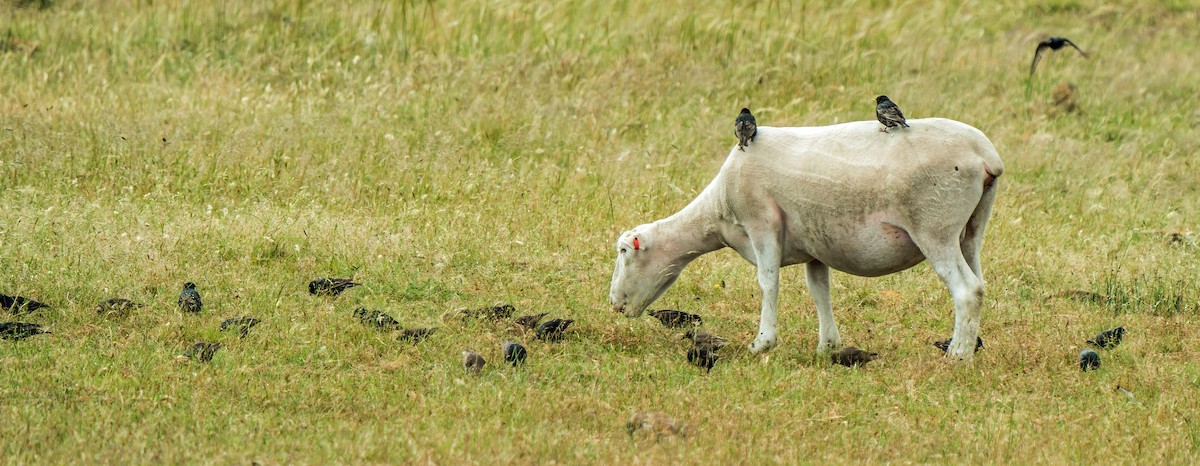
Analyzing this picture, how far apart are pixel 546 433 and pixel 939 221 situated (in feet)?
8.99

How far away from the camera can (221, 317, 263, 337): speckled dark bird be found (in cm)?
854

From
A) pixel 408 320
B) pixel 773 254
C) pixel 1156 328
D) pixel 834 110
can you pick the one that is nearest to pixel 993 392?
pixel 773 254

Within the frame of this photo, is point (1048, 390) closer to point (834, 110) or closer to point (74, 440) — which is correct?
point (74, 440)

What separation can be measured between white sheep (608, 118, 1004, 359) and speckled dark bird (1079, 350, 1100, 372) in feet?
2.43

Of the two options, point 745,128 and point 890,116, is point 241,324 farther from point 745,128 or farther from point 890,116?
point 890,116

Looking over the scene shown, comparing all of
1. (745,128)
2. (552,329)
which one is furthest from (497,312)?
(745,128)

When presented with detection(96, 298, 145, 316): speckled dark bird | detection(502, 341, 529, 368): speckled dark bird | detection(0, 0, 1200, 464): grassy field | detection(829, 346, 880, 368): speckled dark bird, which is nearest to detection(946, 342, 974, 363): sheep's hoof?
detection(0, 0, 1200, 464): grassy field

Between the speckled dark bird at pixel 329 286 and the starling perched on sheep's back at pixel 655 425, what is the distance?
3337 millimetres

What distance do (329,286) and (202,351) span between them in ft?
5.92

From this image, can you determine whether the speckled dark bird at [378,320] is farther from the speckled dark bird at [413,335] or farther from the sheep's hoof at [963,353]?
the sheep's hoof at [963,353]

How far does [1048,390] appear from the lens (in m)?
8.10

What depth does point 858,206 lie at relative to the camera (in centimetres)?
816

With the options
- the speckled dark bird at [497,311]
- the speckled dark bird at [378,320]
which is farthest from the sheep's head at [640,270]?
the speckled dark bird at [378,320]

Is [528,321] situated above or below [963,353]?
below
